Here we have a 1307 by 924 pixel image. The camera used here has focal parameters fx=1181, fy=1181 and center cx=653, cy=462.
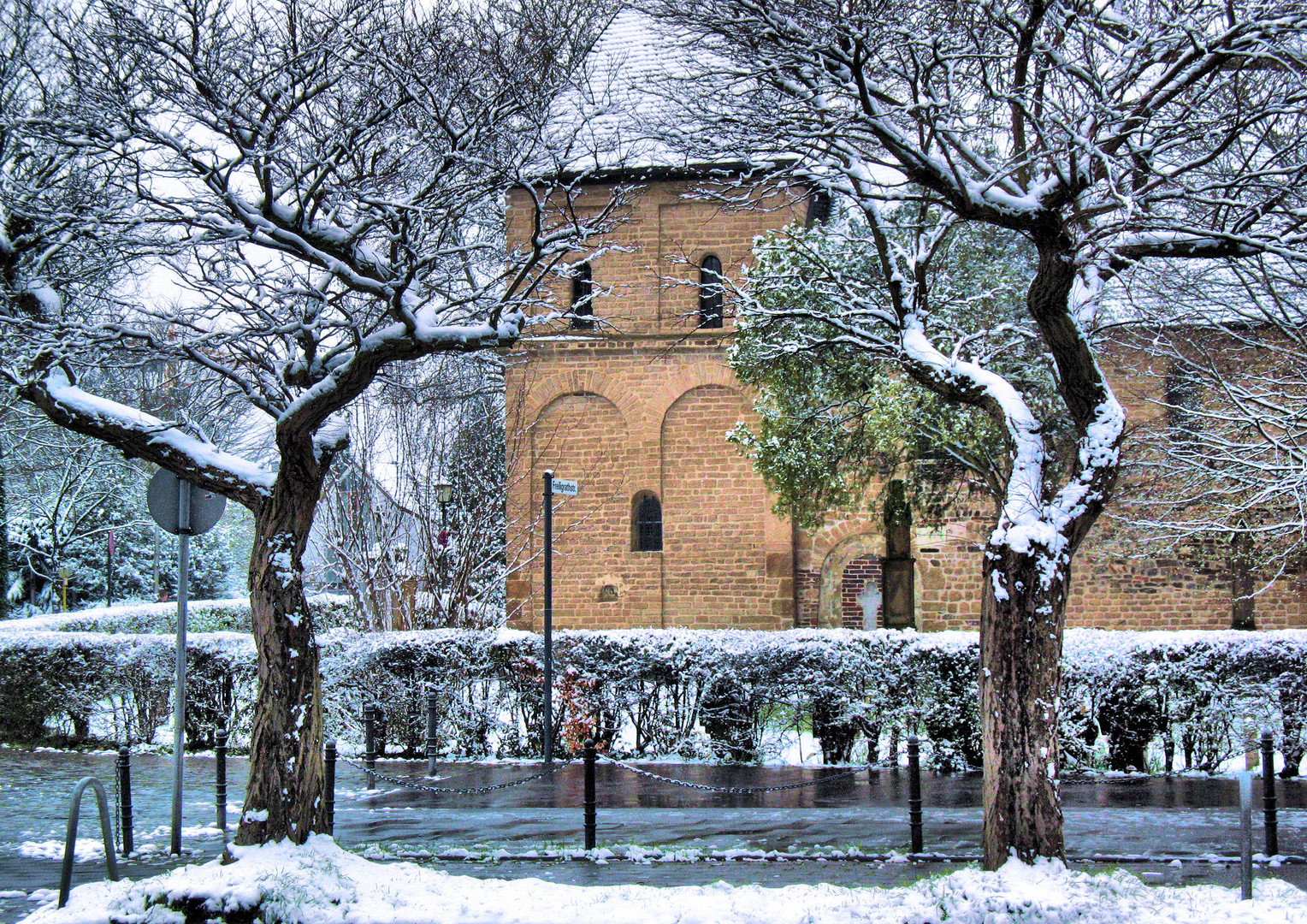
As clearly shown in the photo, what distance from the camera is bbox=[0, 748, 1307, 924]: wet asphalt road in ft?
26.7

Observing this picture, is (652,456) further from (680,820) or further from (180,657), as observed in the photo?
(180,657)

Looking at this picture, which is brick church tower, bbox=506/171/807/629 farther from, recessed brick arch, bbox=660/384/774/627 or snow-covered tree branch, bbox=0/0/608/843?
snow-covered tree branch, bbox=0/0/608/843

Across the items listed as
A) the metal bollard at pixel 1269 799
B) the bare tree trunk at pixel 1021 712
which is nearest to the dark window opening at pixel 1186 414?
the metal bollard at pixel 1269 799

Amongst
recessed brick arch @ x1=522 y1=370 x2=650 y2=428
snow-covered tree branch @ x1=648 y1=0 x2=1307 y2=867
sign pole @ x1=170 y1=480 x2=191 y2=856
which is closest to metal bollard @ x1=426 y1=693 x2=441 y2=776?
sign pole @ x1=170 y1=480 x2=191 y2=856

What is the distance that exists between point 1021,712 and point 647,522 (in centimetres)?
1587

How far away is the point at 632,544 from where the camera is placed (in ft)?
73.5

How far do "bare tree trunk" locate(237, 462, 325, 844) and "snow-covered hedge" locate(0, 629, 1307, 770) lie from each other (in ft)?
19.5

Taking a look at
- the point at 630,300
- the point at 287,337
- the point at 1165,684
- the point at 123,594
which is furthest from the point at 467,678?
the point at 123,594

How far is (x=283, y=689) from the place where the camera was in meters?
7.60

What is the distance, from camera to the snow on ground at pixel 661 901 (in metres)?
6.21

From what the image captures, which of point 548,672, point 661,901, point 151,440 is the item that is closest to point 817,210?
point 548,672

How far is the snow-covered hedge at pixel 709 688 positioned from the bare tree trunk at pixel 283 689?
19.5 feet

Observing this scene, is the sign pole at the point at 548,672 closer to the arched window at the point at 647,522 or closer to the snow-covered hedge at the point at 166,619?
the snow-covered hedge at the point at 166,619

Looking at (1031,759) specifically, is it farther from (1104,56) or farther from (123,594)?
(123,594)
